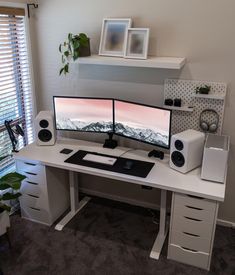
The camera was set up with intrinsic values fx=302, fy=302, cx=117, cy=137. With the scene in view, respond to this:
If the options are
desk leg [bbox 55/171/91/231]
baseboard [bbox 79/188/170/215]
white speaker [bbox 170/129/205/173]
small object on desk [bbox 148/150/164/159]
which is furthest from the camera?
baseboard [bbox 79/188/170/215]

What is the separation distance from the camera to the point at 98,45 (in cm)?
264

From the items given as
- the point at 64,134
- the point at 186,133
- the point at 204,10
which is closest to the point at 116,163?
the point at 186,133

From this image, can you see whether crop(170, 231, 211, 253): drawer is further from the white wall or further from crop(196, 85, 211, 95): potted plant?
crop(196, 85, 211, 95): potted plant

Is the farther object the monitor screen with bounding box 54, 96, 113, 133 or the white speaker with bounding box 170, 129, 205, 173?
the monitor screen with bounding box 54, 96, 113, 133

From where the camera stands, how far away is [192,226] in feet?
7.14

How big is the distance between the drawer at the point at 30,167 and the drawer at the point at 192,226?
115cm

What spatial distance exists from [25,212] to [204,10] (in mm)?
2277

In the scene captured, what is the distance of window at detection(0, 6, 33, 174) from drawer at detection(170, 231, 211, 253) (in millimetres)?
1529

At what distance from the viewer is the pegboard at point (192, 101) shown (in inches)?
93.1

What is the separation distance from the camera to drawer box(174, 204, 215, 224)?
2.09 meters

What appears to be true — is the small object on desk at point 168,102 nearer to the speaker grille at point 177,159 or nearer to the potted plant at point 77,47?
the speaker grille at point 177,159

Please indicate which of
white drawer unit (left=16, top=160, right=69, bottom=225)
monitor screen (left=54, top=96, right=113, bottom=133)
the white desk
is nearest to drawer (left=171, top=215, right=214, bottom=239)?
the white desk

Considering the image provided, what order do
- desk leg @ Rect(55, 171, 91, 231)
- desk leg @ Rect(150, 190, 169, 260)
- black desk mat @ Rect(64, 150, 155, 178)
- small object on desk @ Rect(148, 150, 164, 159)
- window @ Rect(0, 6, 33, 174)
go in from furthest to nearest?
desk leg @ Rect(55, 171, 91, 231) < window @ Rect(0, 6, 33, 174) < small object on desk @ Rect(148, 150, 164, 159) < desk leg @ Rect(150, 190, 169, 260) < black desk mat @ Rect(64, 150, 155, 178)

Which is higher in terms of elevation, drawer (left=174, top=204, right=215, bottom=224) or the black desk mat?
the black desk mat
